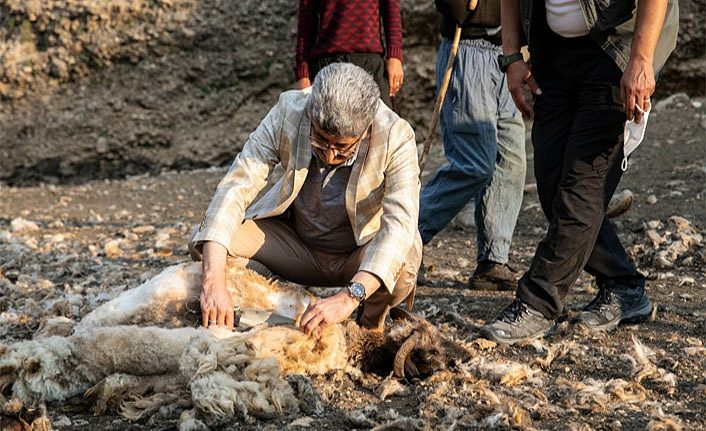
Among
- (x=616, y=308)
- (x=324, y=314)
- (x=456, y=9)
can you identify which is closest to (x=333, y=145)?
(x=324, y=314)

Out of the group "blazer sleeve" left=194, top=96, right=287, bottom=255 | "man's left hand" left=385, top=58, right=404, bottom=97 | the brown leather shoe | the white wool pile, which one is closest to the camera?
the white wool pile

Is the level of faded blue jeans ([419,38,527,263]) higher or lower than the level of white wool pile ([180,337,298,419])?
higher

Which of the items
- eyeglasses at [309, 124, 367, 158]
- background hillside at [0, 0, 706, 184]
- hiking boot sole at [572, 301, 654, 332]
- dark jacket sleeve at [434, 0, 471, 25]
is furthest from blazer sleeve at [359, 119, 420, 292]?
background hillside at [0, 0, 706, 184]

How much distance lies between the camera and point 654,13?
3.61 metres

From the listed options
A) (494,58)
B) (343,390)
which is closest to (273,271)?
(343,390)

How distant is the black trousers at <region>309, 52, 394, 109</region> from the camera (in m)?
5.13

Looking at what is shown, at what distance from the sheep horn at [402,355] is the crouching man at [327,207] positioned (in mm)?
226

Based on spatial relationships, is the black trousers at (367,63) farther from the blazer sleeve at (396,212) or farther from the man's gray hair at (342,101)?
the man's gray hair at (342,101)

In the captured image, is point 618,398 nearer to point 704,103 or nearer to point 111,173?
point 704,103

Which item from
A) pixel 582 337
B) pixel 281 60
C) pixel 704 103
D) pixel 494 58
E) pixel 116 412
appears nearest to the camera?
pixel 116 412

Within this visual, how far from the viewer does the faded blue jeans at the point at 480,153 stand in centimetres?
489

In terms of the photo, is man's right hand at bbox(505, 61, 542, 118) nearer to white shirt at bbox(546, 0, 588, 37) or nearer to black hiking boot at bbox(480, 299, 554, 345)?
white shirt at bbox(546, 0, 588, 37)

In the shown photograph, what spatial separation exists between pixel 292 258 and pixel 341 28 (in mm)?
1601

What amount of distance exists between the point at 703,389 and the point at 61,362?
2.22 metres
